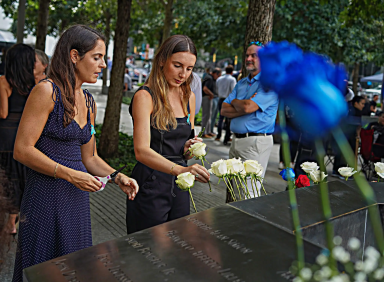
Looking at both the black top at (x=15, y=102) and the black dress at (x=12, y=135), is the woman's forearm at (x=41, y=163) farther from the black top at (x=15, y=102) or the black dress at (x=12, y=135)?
the black top at (x=15, y=102)

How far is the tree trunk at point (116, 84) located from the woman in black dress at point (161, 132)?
5135 millimetres

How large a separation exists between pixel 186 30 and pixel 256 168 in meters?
17.5

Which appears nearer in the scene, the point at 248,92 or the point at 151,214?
the point at 151,214

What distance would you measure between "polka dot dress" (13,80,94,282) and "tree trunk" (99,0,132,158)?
541cm

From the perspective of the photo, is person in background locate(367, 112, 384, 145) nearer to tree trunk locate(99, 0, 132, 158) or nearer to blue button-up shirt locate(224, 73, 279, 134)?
blue button-up shirt locate(224, 73, 279, 134)

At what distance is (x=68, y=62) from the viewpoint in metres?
2.33

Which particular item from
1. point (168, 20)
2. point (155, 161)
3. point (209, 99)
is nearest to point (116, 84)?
point (209, 99)

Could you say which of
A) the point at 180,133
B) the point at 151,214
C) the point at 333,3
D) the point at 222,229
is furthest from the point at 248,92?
the point at 333,3

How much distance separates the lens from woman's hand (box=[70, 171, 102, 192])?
215cm

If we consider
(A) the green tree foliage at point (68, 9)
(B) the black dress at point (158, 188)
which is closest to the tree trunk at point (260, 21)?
(B) the black dress at point (158, 188)

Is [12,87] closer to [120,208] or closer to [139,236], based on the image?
[120,208]

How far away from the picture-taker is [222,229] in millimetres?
1731

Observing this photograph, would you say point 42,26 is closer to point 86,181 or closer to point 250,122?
point 250,122

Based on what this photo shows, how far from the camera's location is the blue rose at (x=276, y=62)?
796 mm
